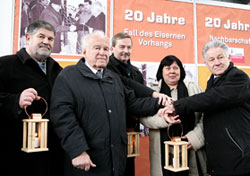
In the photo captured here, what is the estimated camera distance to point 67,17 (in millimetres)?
3498

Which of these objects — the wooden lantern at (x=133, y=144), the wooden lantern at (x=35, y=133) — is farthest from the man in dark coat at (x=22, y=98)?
the wooden lantern at (x=133, y=144)

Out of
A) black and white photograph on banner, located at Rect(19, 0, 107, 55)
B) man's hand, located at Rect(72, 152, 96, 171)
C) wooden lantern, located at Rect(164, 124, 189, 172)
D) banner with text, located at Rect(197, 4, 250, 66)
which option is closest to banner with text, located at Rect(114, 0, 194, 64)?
banner with text, located at Rect(197, 4, 250, 66)

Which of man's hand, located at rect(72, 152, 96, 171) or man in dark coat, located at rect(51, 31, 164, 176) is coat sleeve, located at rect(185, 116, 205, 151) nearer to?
man in dark coat, located at rect(51, 31, 164, 176)

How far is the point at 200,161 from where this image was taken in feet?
8.16

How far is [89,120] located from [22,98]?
1.88 ft

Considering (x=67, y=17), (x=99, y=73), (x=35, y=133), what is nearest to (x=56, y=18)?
(x=67, y=17)

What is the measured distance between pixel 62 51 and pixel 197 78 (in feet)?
7.92

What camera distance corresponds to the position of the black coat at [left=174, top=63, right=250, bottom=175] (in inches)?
79.9

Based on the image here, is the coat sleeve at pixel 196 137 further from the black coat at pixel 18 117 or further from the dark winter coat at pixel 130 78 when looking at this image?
the black coat at pixel 18 117

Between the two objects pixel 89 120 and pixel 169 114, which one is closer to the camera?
Answer: pixel 89 120

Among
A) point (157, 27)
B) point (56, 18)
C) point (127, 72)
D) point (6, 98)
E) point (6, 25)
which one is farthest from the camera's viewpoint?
point (157, 27)

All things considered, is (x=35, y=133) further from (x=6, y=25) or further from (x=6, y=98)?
(x=6, y=25)

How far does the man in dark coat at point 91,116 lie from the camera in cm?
175

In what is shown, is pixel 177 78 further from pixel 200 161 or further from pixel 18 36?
pixel 18 36
